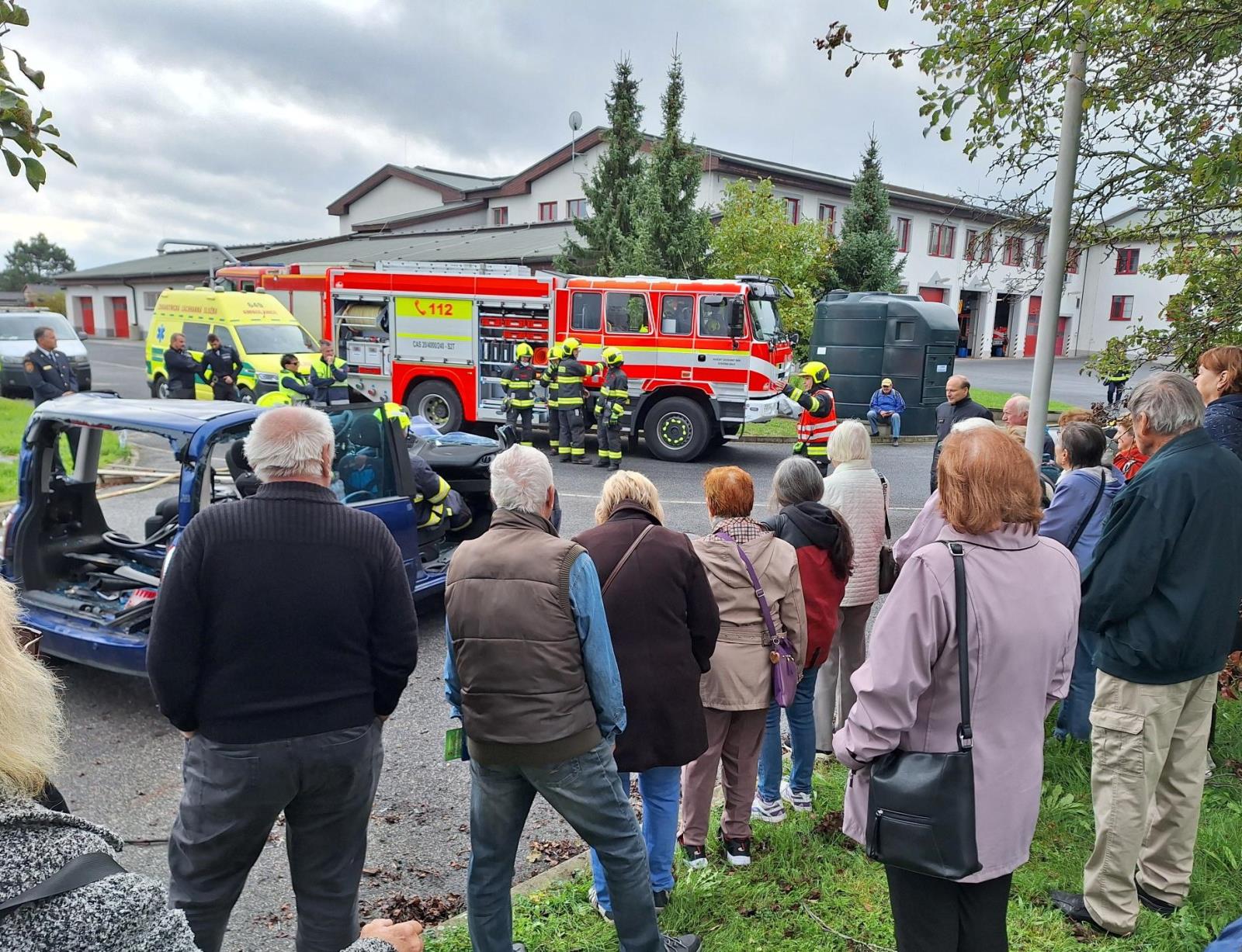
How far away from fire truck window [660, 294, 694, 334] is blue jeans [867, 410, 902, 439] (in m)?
4.64

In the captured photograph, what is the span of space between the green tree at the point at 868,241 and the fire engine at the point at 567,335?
1402 cm

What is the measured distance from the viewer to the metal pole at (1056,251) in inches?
207

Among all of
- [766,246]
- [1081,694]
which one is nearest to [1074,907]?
[1081,694]

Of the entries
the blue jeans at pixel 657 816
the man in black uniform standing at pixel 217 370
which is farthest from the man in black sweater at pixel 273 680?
the man in black uniform standing at pixel 217 370

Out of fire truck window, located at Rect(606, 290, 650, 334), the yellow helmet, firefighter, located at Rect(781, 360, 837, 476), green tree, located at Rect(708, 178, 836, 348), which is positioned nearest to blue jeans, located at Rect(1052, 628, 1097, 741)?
firefighter, located at Rect(781, 360, 837, 476)

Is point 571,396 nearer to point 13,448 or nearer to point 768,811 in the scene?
point 13,448

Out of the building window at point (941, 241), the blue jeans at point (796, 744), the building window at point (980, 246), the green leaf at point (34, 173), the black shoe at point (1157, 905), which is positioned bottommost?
the black shoe at point (1157, 905)

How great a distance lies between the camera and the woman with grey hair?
12.1ft

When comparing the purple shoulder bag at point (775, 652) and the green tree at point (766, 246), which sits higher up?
the green tree at point (766, 246)

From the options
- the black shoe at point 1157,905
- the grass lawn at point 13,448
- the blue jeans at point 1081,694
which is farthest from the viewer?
the grass lawn at point 13,448

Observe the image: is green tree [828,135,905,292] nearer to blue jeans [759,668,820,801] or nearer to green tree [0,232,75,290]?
blue jeans [759,668,820,801]

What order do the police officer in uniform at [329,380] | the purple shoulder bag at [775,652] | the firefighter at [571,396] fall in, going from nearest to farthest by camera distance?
the purple shoulder bag at [775,652] → the police officer in uniform at [329,380] → the firefighter at [571,396]

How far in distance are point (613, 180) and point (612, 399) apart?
1358cm

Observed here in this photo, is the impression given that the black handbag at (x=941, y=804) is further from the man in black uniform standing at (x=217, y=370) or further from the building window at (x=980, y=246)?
the man in black uniform standing at (x=217, y=370)
